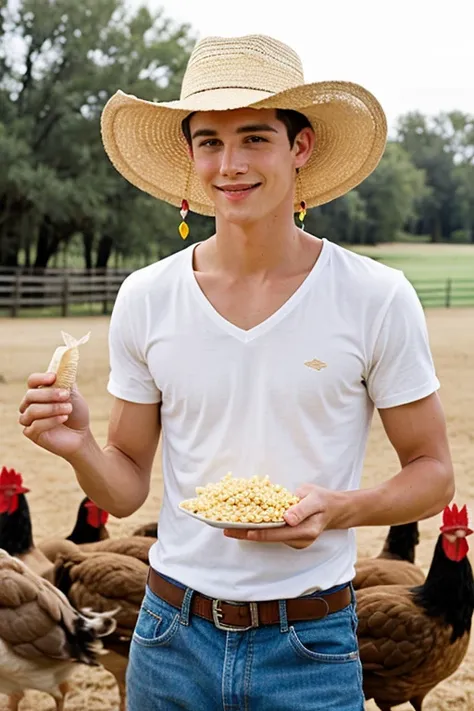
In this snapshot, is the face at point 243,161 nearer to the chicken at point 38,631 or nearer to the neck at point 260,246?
the neck at point 260,246

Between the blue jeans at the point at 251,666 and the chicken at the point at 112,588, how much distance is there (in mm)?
1902

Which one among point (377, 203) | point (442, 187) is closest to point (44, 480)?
point (377, 203)

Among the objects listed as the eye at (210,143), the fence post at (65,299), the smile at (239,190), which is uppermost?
the eye at (210,143)

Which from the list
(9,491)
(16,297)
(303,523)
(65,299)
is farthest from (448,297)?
(303,523)

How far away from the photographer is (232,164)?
1.87 meters

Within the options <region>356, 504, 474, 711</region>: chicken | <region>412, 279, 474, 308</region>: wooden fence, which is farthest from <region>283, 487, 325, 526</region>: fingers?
<region>412, 279, 474, 308</region>: wooden fence

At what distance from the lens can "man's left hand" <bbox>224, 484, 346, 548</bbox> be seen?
173cm

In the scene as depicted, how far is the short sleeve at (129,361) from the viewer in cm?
200

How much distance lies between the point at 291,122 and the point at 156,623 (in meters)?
1.13

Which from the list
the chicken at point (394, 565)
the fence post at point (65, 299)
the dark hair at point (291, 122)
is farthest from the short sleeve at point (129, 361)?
the fence post at point (65, 299)

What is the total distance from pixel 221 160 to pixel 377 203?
4181 cm

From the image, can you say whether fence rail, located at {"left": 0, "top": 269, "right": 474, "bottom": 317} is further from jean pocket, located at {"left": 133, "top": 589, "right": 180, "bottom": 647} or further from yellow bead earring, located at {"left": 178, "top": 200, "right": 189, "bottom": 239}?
jean pocket, located at {"left": 133, "top": 589, "right": 180, "bottom": 647}

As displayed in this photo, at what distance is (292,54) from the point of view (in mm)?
2068

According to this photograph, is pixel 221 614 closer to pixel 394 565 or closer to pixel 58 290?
pixel 394 565
